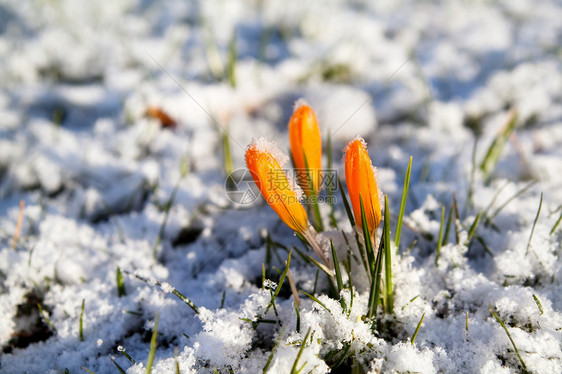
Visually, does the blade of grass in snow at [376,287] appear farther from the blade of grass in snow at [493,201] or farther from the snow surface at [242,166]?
the blade of grass in snow at [493,201]

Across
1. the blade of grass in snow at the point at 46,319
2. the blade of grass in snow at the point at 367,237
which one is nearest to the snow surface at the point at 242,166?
the blade of grass in snow at the point at 46,319

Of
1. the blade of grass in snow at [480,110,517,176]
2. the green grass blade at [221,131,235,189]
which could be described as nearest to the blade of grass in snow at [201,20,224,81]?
the green grass blade at [221,131,235,189]

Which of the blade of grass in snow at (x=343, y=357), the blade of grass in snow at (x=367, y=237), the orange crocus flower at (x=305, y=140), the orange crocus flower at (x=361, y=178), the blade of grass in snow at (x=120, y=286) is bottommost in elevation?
the blade of grass in snow at (x=343, y=357)

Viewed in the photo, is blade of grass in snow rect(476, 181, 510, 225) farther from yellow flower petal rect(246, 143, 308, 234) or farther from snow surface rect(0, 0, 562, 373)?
yellow flower petal rect(246, 143, 308, 234)

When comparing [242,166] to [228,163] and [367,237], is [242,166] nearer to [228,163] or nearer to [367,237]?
[228,163]

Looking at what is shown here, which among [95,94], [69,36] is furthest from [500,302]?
[69,36]

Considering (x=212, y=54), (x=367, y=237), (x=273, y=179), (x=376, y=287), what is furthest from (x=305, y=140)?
(x=212, y=54)
